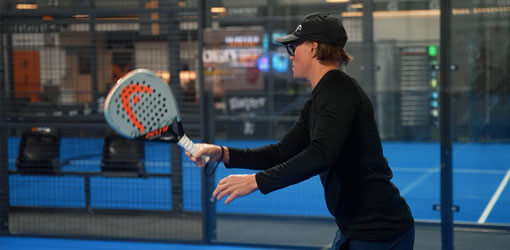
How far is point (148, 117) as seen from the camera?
275cm

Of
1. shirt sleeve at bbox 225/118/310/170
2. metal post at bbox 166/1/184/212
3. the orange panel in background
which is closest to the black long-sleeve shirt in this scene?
shirt sleeve at bbox 225/118/310/170

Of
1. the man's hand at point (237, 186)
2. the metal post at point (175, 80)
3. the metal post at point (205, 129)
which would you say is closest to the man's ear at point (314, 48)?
the man's hand at point (237, 186)

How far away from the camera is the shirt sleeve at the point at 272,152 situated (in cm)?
305

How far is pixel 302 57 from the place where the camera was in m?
2.81

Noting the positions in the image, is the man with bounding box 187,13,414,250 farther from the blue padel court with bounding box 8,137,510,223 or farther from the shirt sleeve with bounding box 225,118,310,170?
the blue padel court with bounding box 8,137,510,223

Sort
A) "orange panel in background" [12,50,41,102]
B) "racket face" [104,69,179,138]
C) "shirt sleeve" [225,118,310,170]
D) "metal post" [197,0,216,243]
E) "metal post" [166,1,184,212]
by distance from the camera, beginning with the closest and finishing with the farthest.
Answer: "racket face" [104,69,179,138]
"shirt sleeve" [225,118,310,170]
"metal post" [197,0,216,243]
"metal post" [166,1,184,212]
"orange panel in background" [12,50,41,102]

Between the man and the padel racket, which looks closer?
the man

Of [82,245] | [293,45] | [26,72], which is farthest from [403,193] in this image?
[293,45]

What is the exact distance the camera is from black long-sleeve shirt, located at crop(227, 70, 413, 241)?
2.54 meters

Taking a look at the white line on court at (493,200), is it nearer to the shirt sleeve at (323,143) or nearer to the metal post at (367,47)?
the metal post at (367,47)

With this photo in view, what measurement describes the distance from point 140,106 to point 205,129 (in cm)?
374

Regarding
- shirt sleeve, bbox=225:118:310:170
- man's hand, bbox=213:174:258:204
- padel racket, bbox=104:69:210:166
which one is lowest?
man's hand, bbox=213:174:258:204

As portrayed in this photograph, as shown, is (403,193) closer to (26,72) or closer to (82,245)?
(82,245)

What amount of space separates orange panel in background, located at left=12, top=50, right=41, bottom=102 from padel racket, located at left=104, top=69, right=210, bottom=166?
4778mm
